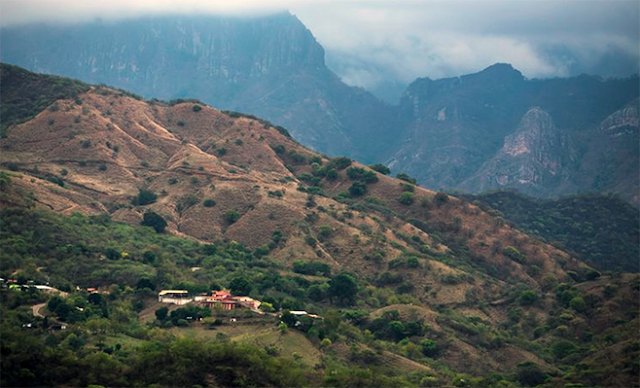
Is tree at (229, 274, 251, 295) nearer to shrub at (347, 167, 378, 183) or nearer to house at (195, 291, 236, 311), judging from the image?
house at (195, 291, 236, 311)

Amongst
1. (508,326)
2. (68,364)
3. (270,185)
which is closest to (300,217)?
(270,185)

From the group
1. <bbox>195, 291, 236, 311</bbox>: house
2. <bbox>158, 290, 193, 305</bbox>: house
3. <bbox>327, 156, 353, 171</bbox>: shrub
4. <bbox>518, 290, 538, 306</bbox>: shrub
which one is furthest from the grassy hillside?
<bbox>518, 290, 538, 306</bbox>: shrub

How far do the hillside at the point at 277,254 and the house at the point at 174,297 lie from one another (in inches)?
46.8

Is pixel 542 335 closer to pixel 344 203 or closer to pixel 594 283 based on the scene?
pixel 594 283

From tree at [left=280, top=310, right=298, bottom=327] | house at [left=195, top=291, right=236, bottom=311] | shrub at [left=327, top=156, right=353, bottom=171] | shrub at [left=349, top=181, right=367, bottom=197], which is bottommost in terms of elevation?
house at [left=195, top=291, right=236, bottom=311]

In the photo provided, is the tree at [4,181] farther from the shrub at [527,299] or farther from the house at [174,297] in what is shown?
the shrub at [527,299]

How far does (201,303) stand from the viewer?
8931 cm

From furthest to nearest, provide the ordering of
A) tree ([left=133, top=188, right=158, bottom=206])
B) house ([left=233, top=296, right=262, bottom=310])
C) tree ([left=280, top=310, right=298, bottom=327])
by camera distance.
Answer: tree ([left=133, top=188, right=158, bottom=206]) → house ([left=233, top=296, right=262, bottom=310]) → tree ([left=280, top=310, right=298, bottom=327])

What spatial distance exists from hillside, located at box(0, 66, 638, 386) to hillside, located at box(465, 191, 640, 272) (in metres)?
31.3

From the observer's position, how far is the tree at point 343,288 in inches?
3863

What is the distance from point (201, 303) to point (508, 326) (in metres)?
28.4

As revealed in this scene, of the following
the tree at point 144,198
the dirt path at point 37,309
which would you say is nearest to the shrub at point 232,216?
the tree at point 144,198

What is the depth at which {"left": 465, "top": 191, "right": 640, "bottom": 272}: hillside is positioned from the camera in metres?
153

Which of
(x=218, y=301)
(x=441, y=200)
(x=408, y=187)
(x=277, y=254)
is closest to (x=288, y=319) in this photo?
(x=218, y=301)
